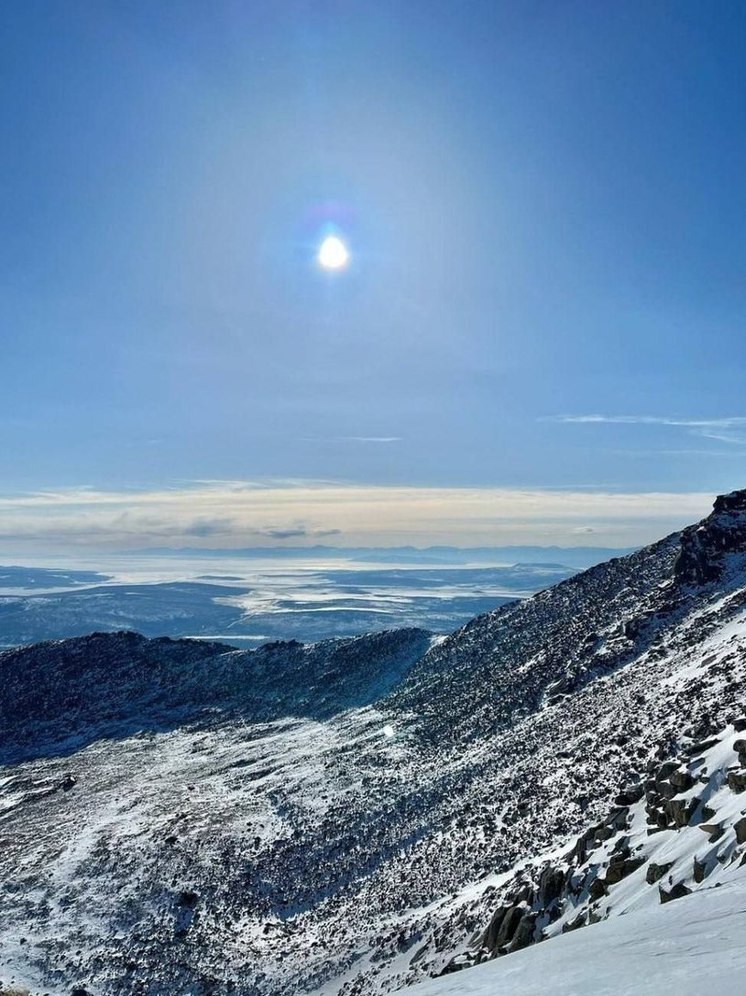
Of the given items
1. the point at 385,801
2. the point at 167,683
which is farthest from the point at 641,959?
the point at 167,683

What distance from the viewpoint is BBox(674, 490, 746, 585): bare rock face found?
173 feet

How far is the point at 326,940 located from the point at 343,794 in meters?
14.8

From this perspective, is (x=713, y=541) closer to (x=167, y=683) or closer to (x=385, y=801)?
(x=385, y=801)

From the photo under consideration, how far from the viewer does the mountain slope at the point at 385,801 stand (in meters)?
26.0

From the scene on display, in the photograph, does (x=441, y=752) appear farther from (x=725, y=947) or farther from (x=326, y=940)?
(x=725, y=947)

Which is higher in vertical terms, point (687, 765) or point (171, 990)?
point (687, 765)

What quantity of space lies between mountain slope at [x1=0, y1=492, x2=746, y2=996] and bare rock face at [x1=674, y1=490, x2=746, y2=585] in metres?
0.22

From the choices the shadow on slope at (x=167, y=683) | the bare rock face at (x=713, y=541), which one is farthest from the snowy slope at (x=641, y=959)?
the shadow on slope at (x=167, y=683)

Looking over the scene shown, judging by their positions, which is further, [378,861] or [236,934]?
[378,861]

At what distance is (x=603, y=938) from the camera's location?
1174cm

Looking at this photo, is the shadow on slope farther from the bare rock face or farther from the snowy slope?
the snowy slope

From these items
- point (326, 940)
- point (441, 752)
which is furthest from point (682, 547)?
point (326, 940)

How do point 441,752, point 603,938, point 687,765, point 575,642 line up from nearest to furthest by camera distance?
point 603,938 < point 687,765 < point 441,752 < point 575,642

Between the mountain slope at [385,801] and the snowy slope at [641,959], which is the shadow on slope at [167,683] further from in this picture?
the snowy slope at [641,959]
